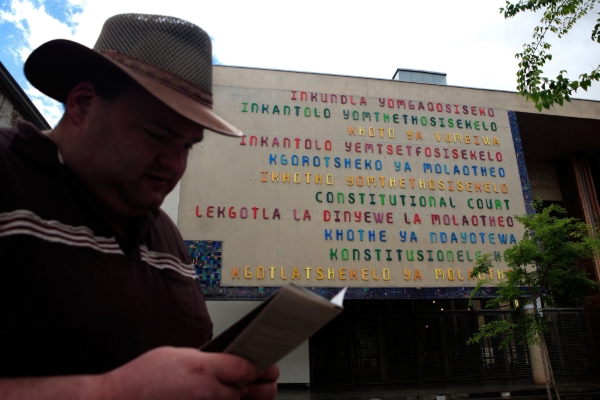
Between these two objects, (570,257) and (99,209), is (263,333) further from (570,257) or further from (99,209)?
(570,257)

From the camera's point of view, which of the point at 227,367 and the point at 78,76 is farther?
the point at 78,76

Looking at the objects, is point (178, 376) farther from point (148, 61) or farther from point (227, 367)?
point (148, 61)

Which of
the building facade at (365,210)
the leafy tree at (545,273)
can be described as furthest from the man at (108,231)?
the building facade at (365,210)

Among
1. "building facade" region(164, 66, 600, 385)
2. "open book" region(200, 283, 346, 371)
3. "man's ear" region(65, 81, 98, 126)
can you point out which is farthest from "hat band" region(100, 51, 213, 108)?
"building facade" region(164, 66, 600, 385)

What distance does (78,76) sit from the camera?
1356 millimetres

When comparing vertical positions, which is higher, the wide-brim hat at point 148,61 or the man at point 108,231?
the wide-brim hat at point 148,61

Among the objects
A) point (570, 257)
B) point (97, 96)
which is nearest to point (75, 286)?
point (97, 96)

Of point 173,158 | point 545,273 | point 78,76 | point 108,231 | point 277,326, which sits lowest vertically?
point 277,326

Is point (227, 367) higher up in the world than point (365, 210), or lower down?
Answer: lower down

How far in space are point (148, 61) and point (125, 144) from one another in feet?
0.89

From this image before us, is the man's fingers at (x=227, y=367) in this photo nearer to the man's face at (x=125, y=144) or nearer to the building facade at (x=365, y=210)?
the man's face at (x=125, y=144)

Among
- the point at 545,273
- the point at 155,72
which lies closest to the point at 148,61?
the point at 155,72

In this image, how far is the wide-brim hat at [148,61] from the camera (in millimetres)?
1218

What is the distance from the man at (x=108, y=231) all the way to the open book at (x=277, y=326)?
5 centimetres
